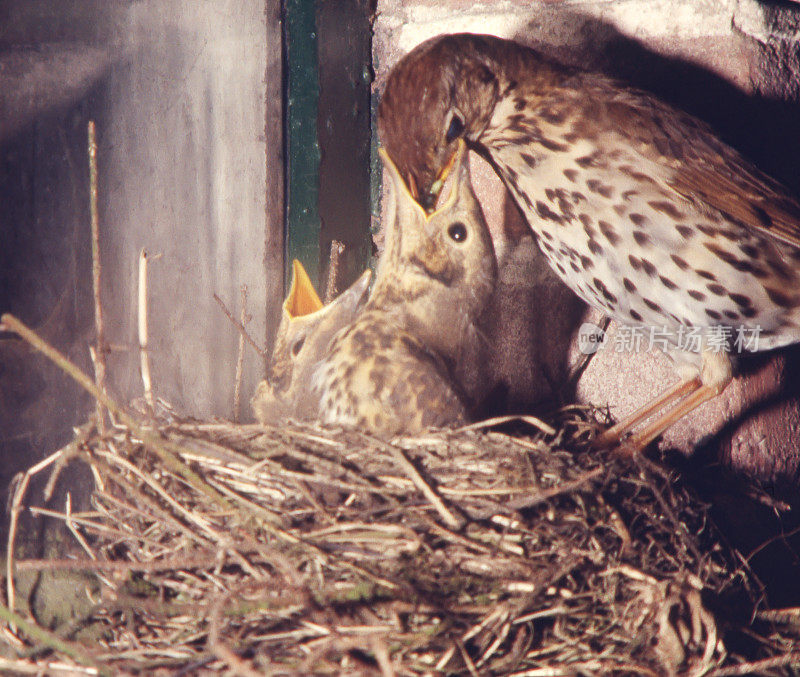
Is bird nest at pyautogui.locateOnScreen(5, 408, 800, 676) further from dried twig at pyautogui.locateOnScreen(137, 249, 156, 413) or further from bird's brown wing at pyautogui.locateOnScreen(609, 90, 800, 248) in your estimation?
bird's brown wing at pyautogui.locateOnScreen(609, 90, 800, 248)

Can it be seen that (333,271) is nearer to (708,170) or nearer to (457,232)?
(457,232)

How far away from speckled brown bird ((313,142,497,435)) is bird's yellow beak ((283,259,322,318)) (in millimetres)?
149

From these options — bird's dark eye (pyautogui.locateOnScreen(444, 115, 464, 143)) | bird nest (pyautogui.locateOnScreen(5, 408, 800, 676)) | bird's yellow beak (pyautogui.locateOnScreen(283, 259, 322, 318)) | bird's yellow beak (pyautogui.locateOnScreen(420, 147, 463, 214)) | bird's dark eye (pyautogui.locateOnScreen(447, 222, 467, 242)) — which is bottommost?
bird nest (pyautogui.locateOnScreen(5, 408, 800, 676))

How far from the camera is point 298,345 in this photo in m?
1.69

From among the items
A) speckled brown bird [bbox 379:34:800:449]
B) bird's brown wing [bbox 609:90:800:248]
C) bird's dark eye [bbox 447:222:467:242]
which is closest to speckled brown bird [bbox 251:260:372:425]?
bird's dark eye [bbox 447:222:467:242]

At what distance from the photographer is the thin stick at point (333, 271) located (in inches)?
70.8

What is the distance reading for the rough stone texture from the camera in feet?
5.29

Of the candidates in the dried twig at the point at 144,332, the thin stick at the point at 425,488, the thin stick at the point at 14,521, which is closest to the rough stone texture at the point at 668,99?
the thin stick at the point at 425,488

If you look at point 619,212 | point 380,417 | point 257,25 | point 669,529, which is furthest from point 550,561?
point 257,25

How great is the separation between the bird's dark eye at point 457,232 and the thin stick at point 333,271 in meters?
0.29

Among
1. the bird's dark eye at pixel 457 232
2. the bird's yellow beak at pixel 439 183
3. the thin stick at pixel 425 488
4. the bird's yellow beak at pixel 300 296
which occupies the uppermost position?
the bird's yellow beak at pixel 439 183

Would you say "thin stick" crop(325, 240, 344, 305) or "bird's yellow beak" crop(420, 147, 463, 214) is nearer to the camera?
"bird's yellow beak" crop(420, 147, 463, 214)

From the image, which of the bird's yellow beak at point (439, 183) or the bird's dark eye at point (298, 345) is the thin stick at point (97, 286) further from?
the bird's yellow beak at point (439, 183)

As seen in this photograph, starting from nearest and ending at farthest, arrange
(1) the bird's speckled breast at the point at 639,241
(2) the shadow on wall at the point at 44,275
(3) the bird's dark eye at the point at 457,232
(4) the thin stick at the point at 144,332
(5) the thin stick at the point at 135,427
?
(5) the thin stick at the point at 135,427 → (2) the shadow on wall at the point at 44,275 → (4) the thin stick at the point at 144,332 → (1) the bird's speckled breast at the point at 639,241 → (3) the bird's dark eye at the point at 457,232
